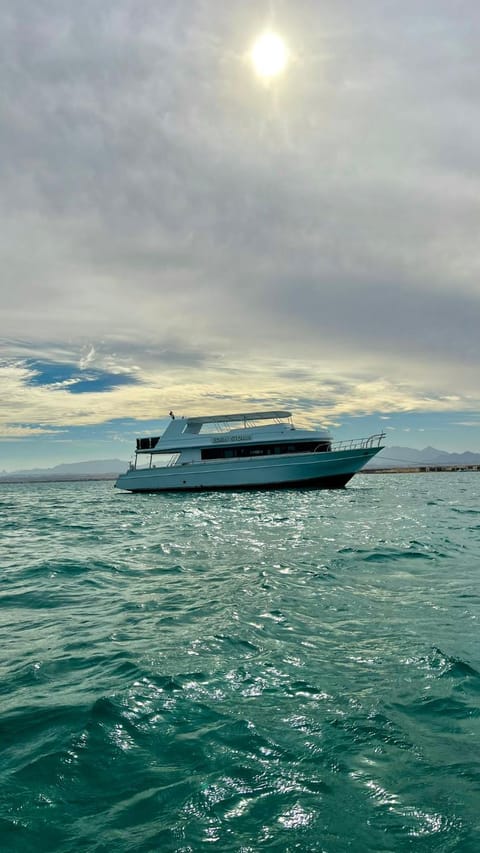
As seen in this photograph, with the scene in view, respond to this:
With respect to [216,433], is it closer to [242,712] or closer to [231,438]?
[231,438]

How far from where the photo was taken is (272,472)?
116 ft

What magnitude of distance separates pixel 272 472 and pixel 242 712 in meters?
31.8

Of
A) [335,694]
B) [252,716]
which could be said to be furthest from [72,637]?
[335,694]

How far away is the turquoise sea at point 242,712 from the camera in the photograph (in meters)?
2.46

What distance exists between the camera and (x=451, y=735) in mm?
3303

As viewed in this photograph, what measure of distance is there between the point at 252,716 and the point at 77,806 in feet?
4.63

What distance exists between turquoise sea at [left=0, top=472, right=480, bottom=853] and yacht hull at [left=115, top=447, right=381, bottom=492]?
26472 mm

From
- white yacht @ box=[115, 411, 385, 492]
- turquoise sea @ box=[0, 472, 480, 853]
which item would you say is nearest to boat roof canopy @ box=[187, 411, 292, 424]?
white yacht @ box=[115, 411, 385, 492]

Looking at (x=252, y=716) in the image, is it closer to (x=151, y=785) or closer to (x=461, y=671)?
(x=151, y=785)

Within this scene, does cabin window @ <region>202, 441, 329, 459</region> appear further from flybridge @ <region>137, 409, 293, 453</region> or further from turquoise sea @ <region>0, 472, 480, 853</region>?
turquoise sea @ <region>0, 472, 480, 853</region>

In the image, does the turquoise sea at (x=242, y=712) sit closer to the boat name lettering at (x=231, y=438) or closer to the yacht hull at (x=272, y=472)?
the yacht hull at (x=272, y=472)

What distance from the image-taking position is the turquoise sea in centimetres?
246

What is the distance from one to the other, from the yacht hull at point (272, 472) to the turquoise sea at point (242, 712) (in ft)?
86.8

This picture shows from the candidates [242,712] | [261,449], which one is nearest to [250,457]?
[261,449]
